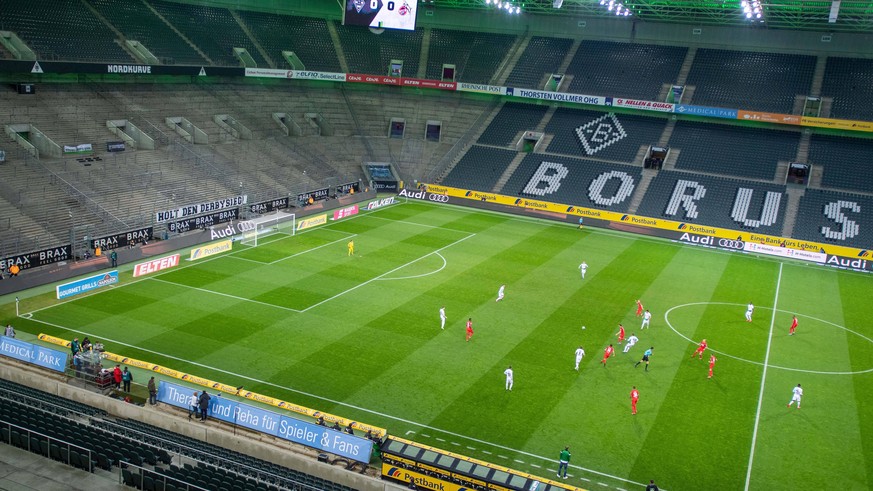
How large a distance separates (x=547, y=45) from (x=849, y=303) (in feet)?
139

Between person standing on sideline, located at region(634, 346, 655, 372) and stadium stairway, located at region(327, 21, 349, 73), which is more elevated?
stadium stairway, located at region(327, 21, 349, 73)

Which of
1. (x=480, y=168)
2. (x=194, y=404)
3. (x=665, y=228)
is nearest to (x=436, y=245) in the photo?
(x=665, y=228)

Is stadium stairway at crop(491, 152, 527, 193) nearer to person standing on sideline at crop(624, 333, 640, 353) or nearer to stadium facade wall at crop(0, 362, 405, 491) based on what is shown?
person standing on sideline at crop(624, 333, 640, 353)

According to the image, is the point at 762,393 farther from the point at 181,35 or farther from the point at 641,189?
the point at 181,35

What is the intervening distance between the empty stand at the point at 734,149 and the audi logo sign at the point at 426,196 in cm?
2066

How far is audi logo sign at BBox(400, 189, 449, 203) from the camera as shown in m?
63.2

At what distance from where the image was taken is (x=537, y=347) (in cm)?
3062

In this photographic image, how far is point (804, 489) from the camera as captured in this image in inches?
827

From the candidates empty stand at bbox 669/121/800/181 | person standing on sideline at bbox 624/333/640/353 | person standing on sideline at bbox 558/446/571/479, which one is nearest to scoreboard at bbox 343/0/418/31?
empty stand at bbox 669/121/800/181

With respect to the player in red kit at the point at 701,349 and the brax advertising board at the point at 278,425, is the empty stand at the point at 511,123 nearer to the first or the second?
the player in red kit at the point at 701,349

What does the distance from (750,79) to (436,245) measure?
1412 inches

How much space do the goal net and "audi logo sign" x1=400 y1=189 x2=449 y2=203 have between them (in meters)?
15.3

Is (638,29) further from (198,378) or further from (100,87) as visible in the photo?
(198,378)

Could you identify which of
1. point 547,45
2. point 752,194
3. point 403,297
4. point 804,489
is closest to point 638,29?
point 547,45
